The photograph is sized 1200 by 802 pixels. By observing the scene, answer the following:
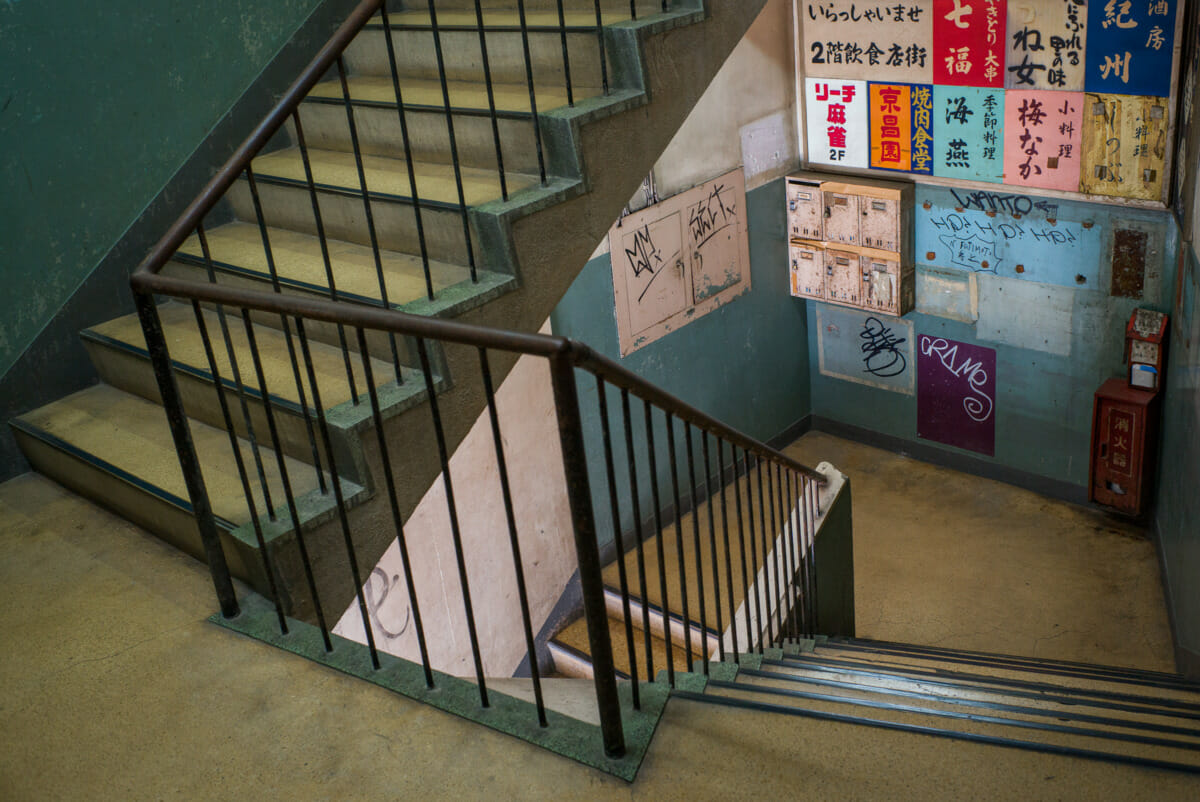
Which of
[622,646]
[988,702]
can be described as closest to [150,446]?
[988,702]

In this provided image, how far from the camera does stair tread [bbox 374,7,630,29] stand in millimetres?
3270

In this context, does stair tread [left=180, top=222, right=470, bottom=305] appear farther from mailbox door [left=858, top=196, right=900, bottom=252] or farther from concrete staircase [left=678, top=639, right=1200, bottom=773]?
mailbox door [left=858, top=196, right=900, bottom=252]

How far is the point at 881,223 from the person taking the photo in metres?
Answer: 6.30

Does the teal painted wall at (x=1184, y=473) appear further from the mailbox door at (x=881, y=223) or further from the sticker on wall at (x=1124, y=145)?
the mailbox door at (x=881, y=223)

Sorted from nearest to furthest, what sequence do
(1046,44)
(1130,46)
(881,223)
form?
(1130,46)
(1046,44)
(881,223)

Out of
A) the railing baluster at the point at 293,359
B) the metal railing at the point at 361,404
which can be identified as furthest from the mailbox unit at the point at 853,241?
the railing baluster at the point at 293,359

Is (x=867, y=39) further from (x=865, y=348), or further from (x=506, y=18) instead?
(x=506, y=18)

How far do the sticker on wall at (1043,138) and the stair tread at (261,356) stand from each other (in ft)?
14.3

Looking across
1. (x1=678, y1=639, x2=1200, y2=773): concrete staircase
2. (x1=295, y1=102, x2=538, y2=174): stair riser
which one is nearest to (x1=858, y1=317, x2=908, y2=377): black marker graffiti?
(x1=678, y1=639, x2=1200, y2=773): concrete staircase

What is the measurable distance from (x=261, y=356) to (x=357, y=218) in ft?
1.84

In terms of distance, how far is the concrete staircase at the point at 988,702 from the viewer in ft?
6.58

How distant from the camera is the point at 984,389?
647 centimetres

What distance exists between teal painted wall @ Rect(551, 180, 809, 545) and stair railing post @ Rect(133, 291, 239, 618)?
10.4 feet

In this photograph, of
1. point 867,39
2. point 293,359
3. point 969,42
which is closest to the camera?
point 293,359
